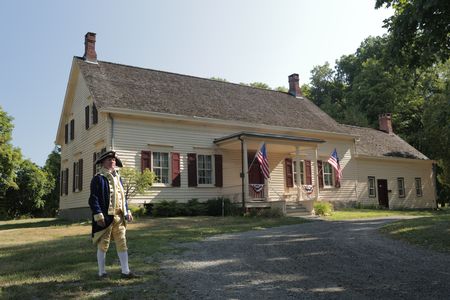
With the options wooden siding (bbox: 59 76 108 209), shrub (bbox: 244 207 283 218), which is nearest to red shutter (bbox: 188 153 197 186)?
shrub (bbox: 244 207 283 218)

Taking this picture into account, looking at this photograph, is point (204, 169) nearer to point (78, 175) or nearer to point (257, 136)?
point (257, 136)

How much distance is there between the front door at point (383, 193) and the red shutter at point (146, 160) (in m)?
16.3

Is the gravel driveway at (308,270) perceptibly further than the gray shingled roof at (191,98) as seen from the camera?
No

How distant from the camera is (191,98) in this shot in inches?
915

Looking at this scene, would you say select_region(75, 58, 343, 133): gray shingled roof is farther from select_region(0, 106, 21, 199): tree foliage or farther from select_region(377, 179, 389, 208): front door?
select_region(0, 106, 21, 199): tree foliage

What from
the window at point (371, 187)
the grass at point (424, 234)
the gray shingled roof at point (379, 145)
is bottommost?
the grass at point (424, 234)

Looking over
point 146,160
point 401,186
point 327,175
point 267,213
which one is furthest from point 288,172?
point 401,186

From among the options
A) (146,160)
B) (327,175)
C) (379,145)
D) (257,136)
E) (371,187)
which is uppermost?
(379,145)

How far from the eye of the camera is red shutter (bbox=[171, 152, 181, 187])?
20.3 metres

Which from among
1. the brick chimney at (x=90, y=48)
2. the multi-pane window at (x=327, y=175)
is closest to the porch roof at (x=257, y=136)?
the multi-pane window at (x=327, y=175)

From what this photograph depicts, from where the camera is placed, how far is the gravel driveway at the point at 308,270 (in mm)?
6043

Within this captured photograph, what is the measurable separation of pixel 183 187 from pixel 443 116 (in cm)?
1163

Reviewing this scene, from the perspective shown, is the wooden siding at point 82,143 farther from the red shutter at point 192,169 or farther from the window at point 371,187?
the window at point 371,187

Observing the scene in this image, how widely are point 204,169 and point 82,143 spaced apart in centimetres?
648
